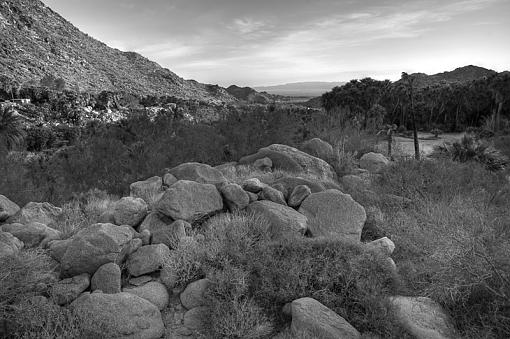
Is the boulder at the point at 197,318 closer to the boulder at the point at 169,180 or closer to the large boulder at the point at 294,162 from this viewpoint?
the boulder at the point at 169,180

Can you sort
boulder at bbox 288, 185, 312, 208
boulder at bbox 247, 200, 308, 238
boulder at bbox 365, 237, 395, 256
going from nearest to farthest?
boulder at bbox 365, 237, 395, 256 → boulder at bbox 247, 200, 308, 238 → boulder at bbox 288, 185, 312, 208

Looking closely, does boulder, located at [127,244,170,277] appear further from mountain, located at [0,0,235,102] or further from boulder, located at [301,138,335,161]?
mountain, located at [0,0,235,102]

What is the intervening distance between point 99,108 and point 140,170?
56.2 meters

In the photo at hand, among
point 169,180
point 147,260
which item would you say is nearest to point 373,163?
point 169,180

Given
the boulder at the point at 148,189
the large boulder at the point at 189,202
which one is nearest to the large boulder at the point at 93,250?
the large boulder at the point at 189,202

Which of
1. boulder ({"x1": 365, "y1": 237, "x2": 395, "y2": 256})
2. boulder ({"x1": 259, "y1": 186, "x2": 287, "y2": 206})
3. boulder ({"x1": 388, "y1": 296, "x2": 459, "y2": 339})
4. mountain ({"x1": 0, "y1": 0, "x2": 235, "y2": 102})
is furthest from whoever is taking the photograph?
mountain ({"x1": 0, "y1": 0, "x2": 235, "y2": 102})

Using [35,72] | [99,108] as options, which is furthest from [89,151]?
[35,72]

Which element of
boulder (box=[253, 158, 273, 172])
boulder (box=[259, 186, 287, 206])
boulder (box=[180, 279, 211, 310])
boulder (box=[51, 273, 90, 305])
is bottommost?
boulder (box=[180, 279, 211, 310])

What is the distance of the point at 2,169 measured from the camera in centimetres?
1603

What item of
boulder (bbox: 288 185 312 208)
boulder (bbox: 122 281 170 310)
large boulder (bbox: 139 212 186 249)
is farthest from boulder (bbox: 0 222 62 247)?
boulder (bbox: 288 185 312 208)

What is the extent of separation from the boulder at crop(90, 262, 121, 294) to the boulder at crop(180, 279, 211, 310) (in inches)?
37.6

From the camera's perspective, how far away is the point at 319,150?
1521 cm

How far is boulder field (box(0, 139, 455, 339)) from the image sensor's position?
4.73 meters

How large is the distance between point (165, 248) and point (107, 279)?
99cm
